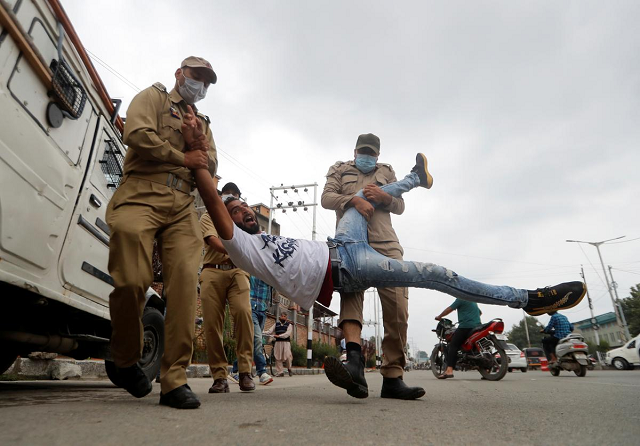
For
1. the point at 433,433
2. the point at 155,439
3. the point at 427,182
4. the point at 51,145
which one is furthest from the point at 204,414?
the point at 427,182

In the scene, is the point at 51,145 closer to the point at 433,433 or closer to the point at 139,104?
the point at 139,104

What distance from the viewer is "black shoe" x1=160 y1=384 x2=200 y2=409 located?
2.31 metres

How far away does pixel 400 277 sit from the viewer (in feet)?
9.25

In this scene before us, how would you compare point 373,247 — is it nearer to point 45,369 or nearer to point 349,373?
point 349,373

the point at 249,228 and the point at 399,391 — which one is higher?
the point at 249,228

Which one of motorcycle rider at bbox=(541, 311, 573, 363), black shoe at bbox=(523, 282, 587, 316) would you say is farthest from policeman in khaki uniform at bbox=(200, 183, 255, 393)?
motorcycle rider at bbox=(541, 311, 573, 363)

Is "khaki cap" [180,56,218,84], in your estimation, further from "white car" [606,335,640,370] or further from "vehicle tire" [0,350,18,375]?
"white car" [606,335,640,370]

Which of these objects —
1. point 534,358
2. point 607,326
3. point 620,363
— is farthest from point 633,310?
point 607,326

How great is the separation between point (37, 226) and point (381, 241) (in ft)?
8.19

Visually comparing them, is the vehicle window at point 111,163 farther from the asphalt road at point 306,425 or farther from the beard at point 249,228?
the asphalt road at point 306,425

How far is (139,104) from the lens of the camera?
271 cm

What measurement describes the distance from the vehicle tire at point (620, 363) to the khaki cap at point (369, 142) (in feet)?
53.8

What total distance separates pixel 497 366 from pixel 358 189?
5302 mm

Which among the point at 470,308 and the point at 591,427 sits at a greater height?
the point at 470,308
